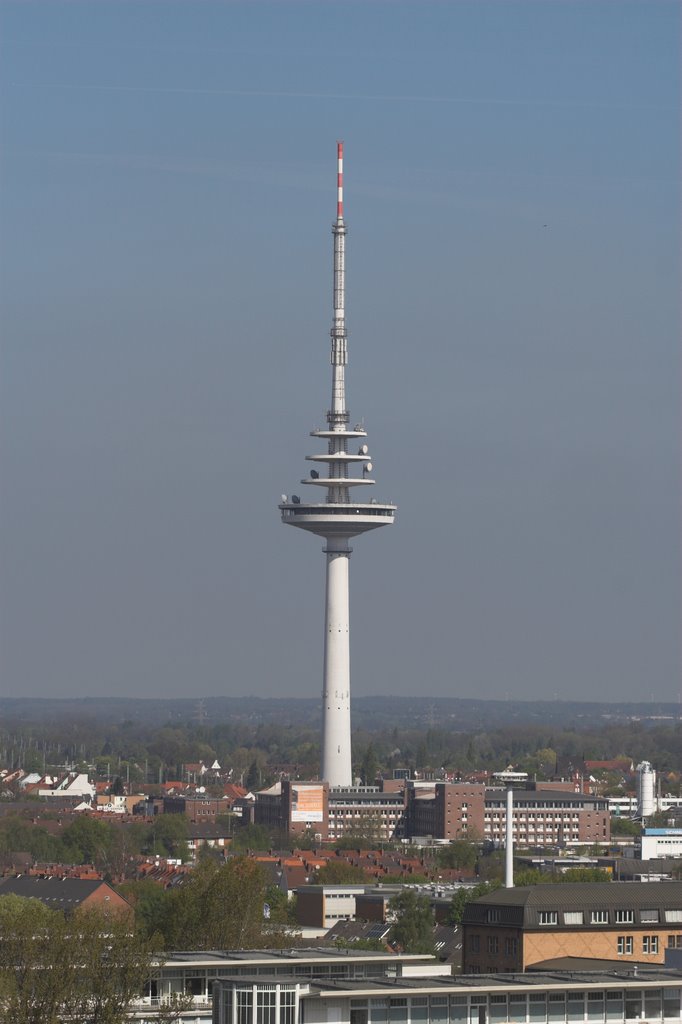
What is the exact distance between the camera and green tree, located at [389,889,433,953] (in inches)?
3627

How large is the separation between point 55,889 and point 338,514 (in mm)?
74387

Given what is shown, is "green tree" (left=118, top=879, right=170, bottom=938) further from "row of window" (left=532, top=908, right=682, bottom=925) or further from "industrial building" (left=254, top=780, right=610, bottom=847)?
"industrial building" (left=254, top=780, right=610, bottom=847)

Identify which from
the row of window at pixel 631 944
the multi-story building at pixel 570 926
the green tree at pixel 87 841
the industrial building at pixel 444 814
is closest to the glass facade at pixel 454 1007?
the multi-story building at pixel 570 926

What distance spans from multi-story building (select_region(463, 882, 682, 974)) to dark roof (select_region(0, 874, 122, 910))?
120 feet

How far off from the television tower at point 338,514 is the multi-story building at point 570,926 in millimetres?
113056

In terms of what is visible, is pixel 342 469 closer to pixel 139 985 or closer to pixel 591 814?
pixel 591 814

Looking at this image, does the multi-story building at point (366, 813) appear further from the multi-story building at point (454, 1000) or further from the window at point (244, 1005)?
the window at point (244, 1005)

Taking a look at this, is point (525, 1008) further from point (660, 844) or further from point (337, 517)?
point (337, 517)

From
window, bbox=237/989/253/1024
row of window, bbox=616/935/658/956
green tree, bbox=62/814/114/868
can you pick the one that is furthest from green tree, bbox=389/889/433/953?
green tree, bbox=62/814/114/868

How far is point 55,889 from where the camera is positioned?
110 m

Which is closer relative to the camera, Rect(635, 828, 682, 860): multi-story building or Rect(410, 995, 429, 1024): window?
Rect(410, 995, 429, 1024): window

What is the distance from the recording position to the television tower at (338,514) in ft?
600

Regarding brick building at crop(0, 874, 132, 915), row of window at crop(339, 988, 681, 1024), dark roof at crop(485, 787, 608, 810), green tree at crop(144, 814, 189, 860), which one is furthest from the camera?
dark roof at crop(485, 787, 608, 810)

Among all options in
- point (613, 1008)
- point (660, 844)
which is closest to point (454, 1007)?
point (613, 1008)
